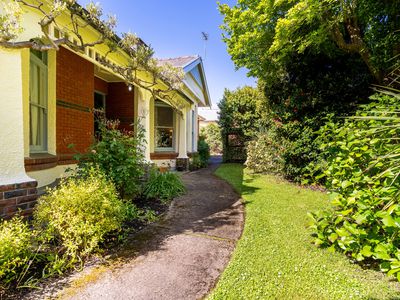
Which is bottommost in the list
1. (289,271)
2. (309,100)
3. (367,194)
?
(289,271)

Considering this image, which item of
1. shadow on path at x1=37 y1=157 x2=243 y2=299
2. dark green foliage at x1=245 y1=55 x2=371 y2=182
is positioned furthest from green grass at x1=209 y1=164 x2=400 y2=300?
dark green foliage at x1=245 y1=55 x2=371 y2=182

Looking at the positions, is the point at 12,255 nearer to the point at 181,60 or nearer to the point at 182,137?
the point at 182,137

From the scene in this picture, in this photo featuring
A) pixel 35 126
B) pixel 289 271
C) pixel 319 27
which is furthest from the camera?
pixel 319 27

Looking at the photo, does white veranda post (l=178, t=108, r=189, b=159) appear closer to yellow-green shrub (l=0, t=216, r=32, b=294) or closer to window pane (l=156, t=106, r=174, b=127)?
window pane (l=156, t=106, r=174, b=127)

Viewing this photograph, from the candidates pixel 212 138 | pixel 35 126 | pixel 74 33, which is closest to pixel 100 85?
pixel 35 126

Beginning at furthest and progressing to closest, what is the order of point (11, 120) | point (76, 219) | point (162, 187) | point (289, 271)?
1. point (162, 187)
2. point (11, 120)
3. point (76, 219)
4. point (289, 271)

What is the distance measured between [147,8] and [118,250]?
8996mm

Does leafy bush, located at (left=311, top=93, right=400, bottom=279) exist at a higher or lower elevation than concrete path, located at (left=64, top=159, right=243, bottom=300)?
higher

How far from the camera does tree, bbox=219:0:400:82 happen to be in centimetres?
586

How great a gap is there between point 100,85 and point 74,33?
18.2 feet

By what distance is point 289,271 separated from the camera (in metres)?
2.75

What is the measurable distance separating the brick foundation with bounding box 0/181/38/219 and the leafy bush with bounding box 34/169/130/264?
0.19 metres

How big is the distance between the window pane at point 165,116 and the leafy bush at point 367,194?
8.27 meters

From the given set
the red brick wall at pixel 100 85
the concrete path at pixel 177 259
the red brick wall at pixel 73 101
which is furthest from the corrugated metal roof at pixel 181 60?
the concrete path at pixel 177 259
